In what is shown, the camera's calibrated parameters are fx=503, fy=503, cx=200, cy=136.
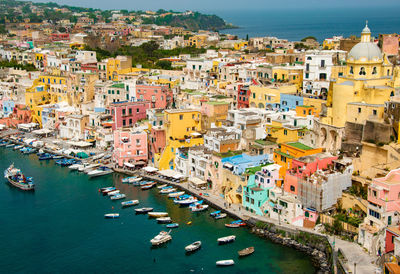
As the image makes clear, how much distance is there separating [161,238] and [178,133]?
45.5 ft

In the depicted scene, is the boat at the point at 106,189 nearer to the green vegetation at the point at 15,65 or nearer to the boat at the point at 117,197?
the boat at the point at 117,197

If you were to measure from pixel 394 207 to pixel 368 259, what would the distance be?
10.9 feet

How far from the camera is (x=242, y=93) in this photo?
48.2 metres

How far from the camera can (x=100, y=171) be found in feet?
144

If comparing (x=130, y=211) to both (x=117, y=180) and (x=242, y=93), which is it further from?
(x=242, y=93)

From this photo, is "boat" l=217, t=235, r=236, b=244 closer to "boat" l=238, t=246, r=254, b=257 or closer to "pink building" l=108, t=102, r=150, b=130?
"boat" l=238, t=246, r=254, b=257

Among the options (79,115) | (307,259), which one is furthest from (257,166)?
(79,115)

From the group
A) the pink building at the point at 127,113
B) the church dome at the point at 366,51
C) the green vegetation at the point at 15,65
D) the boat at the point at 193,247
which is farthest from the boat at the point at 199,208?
the green vegetation at the point at 15,65

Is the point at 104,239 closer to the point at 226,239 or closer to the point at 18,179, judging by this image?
the point at 226,239

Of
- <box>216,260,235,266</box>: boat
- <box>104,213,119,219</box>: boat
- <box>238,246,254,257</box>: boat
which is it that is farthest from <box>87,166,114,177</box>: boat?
<box>216,260,235,266</box>: boat

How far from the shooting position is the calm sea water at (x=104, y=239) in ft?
94.8

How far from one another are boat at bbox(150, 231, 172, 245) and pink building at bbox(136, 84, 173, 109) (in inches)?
878

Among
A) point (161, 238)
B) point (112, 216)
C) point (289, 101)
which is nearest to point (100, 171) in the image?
point (112, 216)

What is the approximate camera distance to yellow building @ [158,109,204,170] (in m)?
42.5
